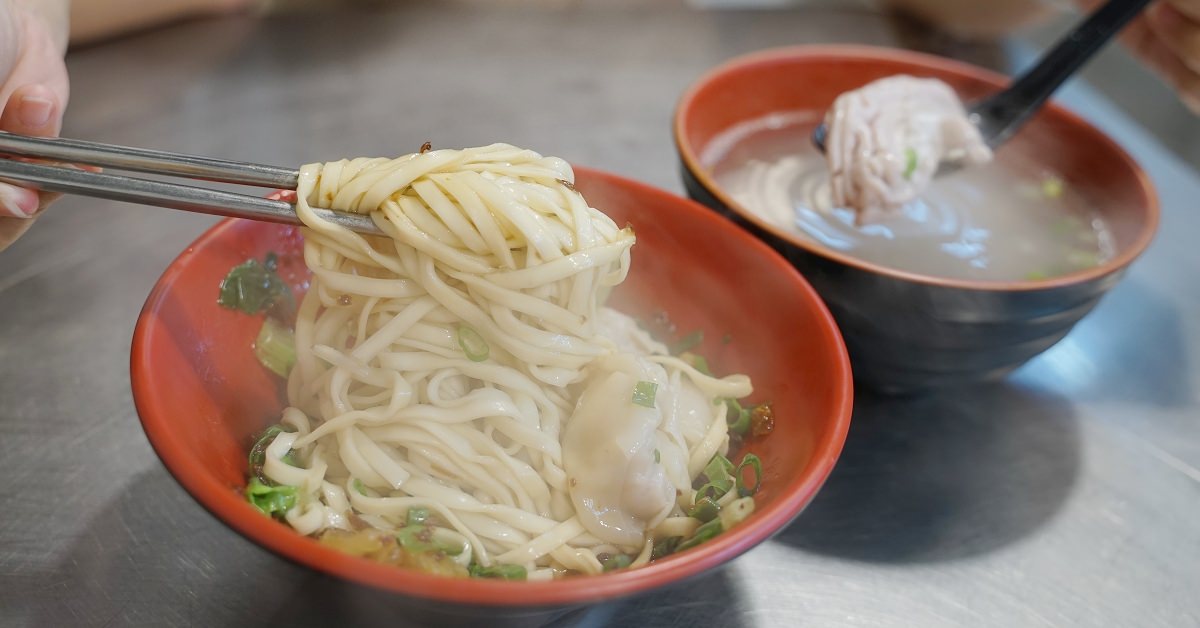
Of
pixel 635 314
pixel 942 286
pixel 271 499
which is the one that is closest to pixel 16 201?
pixel 271 499

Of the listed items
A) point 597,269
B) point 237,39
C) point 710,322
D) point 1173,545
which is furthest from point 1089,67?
point 237,39

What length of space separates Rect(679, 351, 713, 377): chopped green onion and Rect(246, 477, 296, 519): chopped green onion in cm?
92

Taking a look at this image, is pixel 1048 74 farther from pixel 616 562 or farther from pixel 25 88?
pixel 25 88

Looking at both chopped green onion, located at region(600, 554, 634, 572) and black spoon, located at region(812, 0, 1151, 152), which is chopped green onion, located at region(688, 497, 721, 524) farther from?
black spoon, located at region(812, 0, 1151, 152)

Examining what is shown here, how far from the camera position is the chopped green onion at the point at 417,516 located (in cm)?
149

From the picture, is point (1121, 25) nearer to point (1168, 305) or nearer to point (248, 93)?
point (1168, 305)

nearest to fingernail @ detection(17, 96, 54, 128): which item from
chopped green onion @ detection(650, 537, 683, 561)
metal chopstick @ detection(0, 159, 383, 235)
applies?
metal chopstick @ detection(0, 159, 383, 235)

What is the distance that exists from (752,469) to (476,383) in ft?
1.91

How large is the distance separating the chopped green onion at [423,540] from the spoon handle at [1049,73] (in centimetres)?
214

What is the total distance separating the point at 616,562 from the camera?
1.50 m

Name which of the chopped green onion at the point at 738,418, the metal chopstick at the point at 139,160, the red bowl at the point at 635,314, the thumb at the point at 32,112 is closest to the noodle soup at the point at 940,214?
the red bowl at the point at 635,314

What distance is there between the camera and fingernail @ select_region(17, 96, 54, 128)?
180 cm

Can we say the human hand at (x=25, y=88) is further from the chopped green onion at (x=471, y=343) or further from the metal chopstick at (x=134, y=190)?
the chopped green onion at (x=471, y=343)

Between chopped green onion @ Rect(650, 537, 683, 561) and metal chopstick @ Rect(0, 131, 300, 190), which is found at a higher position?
metal chopstick @ Rect(0, 131, 300, 190)
